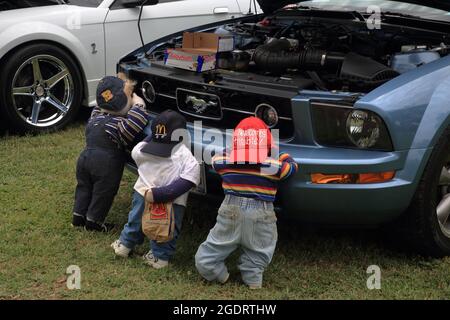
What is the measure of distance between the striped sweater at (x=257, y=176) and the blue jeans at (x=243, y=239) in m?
0.04

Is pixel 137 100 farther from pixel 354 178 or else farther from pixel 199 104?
pixel 354 178

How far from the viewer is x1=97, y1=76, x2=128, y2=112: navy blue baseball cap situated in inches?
146

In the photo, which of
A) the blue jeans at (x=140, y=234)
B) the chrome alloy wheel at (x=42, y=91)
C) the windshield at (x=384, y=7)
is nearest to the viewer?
the blue jeans at (x=140, y=234)

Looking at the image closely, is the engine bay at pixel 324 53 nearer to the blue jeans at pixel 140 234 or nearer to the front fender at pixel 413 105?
the front fender at pixel 413 105

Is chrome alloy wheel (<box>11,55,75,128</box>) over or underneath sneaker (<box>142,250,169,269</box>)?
over

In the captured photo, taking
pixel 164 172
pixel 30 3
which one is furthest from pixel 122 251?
pixel 30 3

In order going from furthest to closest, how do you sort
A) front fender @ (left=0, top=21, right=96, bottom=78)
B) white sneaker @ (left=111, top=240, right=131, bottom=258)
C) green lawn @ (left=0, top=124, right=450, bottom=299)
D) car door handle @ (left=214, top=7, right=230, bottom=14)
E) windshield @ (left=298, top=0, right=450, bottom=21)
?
1. car door handle @ (left=214, top=7, right=230, bottom=14)
2. front fender @ (left=0, top=21, right=96, bottom=78)
3. windshield @ (left=298, top=0, right=450, bottom=21)
4. white sneaker @ (left=111, top=240, right=131, bottom=258)
5. green lawn @ (left=0, top=124, right=450, bottom=299)

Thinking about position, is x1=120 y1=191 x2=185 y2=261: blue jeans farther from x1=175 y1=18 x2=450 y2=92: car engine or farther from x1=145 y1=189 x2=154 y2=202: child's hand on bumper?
x1=175 y1=18 x2=450 y2=92: car engine

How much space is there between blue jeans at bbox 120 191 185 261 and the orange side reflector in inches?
30.7

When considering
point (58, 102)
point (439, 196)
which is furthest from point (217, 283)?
point (58, 102)

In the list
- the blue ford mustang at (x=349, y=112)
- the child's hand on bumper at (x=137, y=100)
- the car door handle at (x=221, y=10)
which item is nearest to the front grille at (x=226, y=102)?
the blue ford mustang at (x=349, y=112)

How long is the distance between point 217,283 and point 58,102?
314 cm

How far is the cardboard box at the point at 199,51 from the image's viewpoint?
12.4 feet

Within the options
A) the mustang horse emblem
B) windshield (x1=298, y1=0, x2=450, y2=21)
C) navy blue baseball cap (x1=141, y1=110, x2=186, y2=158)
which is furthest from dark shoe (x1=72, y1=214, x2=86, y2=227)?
windshield (x1=298, y1=0, x2=450, y2=21)
